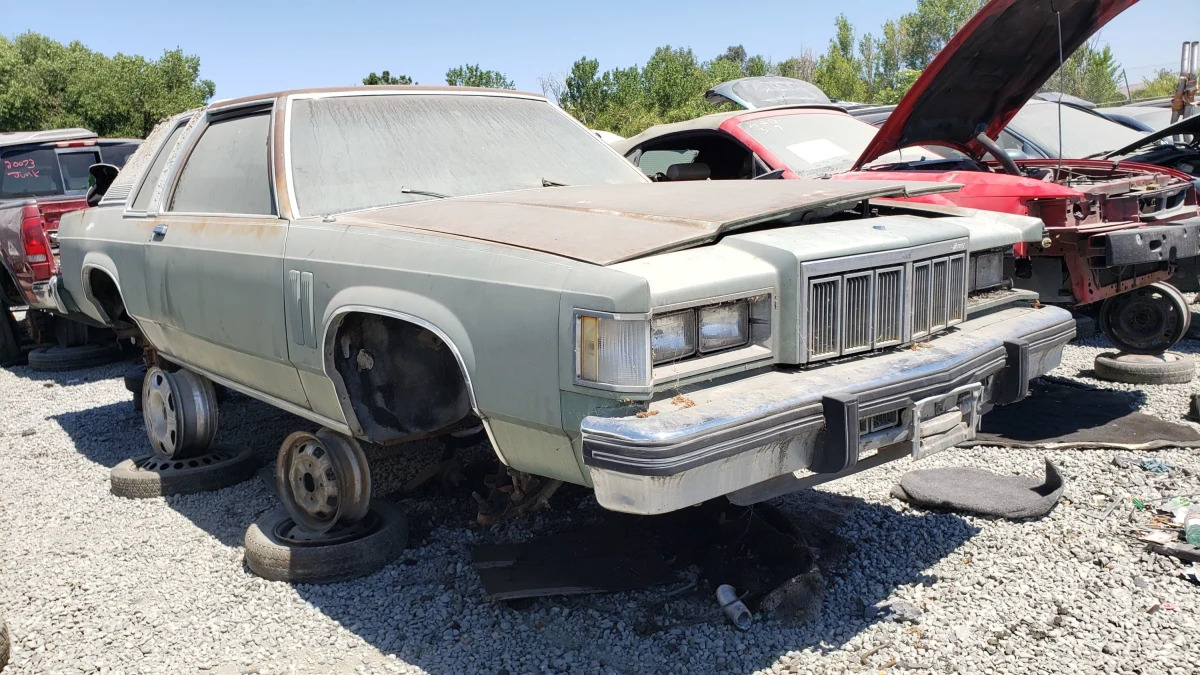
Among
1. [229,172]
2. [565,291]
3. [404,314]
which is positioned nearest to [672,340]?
[565,291]

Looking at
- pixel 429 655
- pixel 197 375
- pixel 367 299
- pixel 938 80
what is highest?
pixel 938 80

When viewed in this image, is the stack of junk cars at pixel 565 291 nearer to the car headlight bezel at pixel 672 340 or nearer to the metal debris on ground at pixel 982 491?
the car headlight bezel at pixel 672 340

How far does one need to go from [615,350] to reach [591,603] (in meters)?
1.15

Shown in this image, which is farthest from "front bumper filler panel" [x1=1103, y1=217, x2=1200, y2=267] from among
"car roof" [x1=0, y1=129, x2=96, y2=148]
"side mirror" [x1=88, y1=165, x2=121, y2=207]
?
"car roof" [x1=0, y1=129, x2=96, y2=148]

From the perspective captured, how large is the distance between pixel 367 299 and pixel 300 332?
1.48 feet

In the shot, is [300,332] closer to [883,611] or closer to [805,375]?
[805,375]

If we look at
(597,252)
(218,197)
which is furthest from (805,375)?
(218,197)

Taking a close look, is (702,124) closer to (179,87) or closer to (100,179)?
(100,179)

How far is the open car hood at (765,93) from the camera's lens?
9.23 metres

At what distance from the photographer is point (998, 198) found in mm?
4918

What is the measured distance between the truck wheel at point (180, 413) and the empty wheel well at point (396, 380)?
5.33 feet

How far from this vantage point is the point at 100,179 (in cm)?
559

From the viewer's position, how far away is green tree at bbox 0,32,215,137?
92.5 feet

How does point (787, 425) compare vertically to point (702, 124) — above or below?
below
